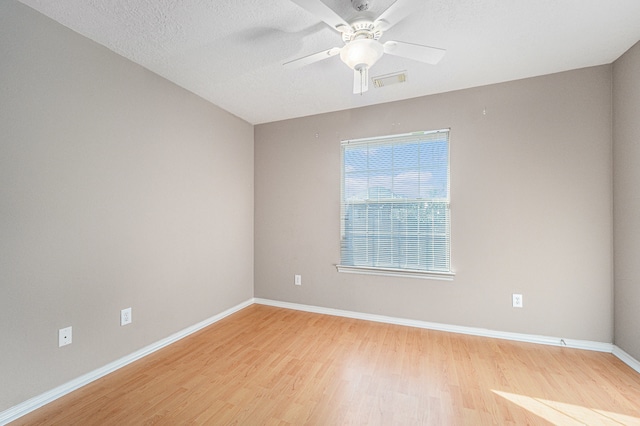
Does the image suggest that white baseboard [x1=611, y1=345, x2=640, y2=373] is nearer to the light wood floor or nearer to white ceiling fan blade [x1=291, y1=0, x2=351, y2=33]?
the light wood floor

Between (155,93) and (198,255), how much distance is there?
163 centimetres

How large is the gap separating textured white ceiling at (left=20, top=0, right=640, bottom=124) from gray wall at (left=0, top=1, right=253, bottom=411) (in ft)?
0.95

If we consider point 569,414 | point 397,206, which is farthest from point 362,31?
point 569,414

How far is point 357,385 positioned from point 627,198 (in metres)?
2.59

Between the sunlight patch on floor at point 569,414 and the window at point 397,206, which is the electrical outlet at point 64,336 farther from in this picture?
the sunlight patch on floor at point 569,414

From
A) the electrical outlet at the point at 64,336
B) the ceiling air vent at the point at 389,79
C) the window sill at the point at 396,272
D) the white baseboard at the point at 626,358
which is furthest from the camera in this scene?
the window sill at the point at 396,272

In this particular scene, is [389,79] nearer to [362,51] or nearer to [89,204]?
[362,51]

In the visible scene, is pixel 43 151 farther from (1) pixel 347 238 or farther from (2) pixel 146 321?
(1) pixel 347 238

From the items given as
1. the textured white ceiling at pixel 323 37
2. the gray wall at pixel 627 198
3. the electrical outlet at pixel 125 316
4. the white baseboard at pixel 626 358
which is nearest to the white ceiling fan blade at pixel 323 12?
the textured white ceiling at pixel 323 37

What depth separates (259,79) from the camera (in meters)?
2.50

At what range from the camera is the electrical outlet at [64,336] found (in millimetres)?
1760

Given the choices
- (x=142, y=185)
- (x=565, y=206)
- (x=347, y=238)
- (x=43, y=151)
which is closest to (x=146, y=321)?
(x=142, y=185)

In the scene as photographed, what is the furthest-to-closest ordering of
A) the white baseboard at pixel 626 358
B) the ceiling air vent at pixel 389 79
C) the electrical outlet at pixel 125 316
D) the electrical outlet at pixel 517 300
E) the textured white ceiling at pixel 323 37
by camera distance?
1. the electrical outlet at pixel 517 300
2. the ceiling air vent at pixel 389 79
3. the electrical outlet at pixel 125 316
4. the white baseboard at pixel 626 358
5. the textured white ceiling at pixel 323 37

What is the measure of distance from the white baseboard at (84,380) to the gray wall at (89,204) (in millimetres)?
40
